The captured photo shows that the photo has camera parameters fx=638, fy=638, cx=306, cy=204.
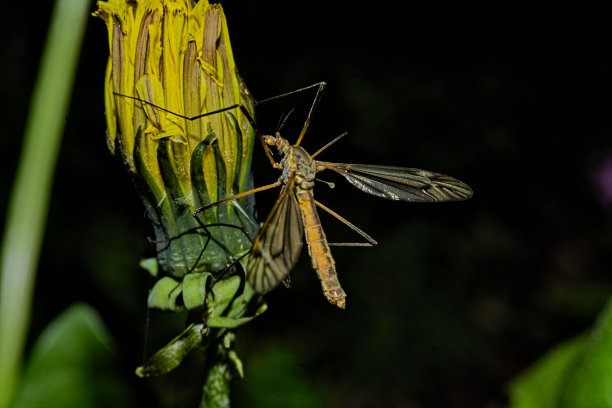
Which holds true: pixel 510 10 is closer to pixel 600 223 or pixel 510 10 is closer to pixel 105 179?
pixel 600 223

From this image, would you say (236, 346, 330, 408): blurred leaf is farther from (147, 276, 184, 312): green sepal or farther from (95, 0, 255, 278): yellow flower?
(95, 0, 255, 278): yellow flower

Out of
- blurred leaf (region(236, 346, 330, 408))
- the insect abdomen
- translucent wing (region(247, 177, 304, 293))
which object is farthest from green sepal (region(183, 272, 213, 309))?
blurred leaf (region(236, 346, 330, 408))

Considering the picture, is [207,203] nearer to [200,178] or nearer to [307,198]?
[200,178]

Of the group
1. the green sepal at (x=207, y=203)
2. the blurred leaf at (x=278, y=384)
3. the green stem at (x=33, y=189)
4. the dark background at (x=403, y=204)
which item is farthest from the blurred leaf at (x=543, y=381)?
the green stem at (x=33, y=189)

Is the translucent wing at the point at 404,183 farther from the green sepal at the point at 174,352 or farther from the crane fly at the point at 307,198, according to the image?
the green sepal at the point at 174,352

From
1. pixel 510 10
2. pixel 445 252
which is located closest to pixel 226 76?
pixel 445 252

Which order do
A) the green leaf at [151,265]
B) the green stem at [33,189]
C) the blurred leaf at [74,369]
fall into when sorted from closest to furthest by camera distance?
the green leaf at [151,265], the green stem at [33,189], the blurred leaf at [74,369]
